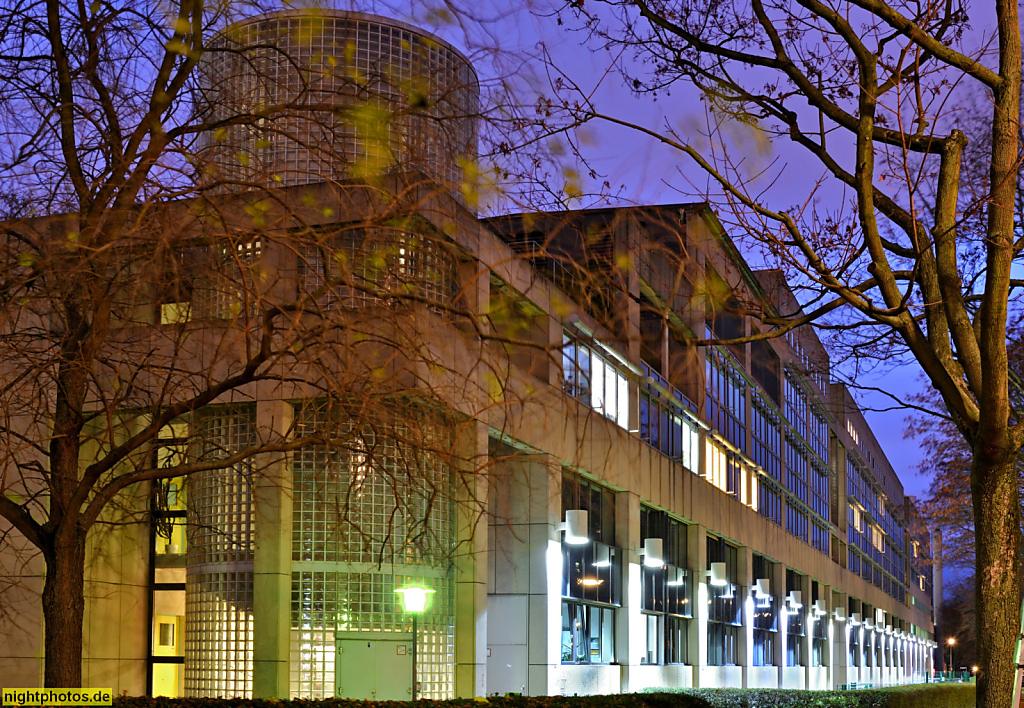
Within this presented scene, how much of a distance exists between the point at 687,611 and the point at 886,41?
89.4 ft

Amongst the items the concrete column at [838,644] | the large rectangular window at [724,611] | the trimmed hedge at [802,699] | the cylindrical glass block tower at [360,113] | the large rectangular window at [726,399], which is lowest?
the concrete column at [838,644]

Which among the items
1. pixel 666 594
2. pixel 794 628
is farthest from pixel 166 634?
pixel 794 628

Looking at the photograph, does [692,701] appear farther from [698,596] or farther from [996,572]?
[698,596]

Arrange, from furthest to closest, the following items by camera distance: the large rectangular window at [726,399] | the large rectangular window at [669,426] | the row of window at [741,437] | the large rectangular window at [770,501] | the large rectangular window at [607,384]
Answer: the large rectangular window at [770,501]
the large rectangular window at [726,399]
the large rectangular window at [669,426]
the row of window at [741,437]
the large rectangular window at [607,384]

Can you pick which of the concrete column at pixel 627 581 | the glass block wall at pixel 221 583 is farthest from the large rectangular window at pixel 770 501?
the glass block wall at pixel 221 583

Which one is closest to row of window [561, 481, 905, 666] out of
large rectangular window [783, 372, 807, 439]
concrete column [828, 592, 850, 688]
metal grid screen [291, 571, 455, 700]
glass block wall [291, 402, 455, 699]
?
glass block wall [291, 402, 455, 699]

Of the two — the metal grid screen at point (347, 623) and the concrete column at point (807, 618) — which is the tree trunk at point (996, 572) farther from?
the concrete column at point (807, 618)

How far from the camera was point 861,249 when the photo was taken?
12188 mm

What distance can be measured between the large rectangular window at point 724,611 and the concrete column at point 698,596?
125 centimetres

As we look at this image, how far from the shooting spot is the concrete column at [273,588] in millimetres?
20469

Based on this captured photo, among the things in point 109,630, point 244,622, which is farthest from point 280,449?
point 109,630

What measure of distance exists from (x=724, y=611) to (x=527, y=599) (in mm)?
17639

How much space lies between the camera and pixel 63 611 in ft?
36.8

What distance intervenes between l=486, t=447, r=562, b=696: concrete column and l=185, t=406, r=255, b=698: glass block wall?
5996 millimetres
